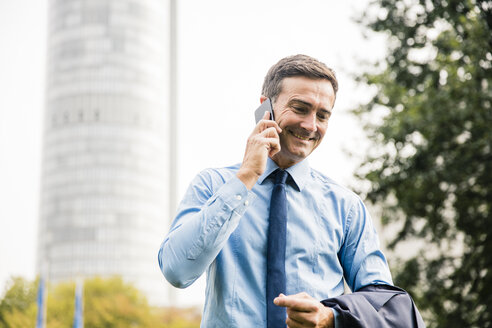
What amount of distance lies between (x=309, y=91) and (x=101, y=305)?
44.4 m

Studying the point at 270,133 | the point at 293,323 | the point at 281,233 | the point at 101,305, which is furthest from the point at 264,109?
the point at 101,305

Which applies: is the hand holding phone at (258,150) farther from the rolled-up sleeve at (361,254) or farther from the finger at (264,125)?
the rolled-up sleeve at (361,254)

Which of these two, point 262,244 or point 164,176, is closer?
point 262,244

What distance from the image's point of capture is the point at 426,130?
1198 centimetres

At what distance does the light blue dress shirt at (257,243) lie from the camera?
2.00 meters

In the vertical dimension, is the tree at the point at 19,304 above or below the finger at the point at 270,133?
below

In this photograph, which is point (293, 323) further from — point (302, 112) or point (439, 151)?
point (439, 151)

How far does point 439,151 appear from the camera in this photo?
40.3ft

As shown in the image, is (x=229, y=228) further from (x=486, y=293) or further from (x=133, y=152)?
(x=133, y=152)

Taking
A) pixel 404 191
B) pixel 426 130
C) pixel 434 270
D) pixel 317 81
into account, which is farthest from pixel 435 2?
pixel 317 81

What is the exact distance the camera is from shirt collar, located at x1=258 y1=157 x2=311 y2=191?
2369 mm

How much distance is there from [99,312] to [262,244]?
4438 cm

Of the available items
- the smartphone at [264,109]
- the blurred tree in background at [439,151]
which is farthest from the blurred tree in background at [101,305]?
the smartphone at [264,109]

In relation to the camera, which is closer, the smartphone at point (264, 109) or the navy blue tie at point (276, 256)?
the navy blue tie at point (276, 256)
